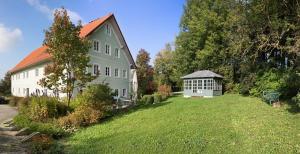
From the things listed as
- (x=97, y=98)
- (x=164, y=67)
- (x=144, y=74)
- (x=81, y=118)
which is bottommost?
(x=81, y=118)

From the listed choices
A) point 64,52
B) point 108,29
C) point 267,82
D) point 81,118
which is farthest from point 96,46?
point 267,82

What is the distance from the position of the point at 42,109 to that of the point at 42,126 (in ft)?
9.34

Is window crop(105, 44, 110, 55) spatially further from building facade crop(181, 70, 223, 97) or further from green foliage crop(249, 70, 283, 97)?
green foliage crop(249, 70, 283, 97)

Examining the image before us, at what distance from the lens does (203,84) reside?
34625 millimetres

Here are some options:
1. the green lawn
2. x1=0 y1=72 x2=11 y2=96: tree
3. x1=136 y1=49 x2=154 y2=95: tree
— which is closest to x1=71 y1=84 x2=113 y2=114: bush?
the green lawn

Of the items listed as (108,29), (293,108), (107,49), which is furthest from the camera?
(107,49)

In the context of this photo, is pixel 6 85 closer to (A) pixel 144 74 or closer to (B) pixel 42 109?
(A) pixel 144 74

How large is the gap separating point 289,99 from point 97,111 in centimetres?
1396

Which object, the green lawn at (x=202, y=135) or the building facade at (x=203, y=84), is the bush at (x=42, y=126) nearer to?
the green lawn at (x=202, y=135)

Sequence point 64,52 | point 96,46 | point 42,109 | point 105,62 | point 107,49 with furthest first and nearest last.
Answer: point 107,49, point 105,62, point 96,46, point 64,52, point 42,109

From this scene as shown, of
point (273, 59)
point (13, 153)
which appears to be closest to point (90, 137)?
point (13, 153)

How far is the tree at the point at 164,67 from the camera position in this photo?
5344cm

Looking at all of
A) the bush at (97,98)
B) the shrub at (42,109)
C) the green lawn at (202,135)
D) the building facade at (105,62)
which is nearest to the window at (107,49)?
the building facade at (105,62)

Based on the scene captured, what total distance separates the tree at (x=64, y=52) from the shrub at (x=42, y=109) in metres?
1.59
